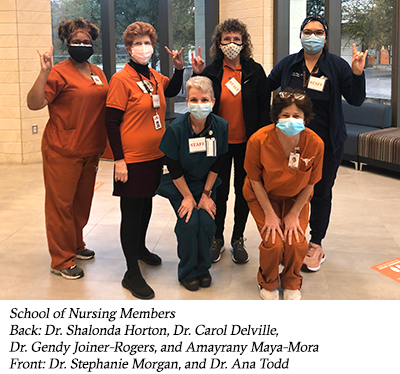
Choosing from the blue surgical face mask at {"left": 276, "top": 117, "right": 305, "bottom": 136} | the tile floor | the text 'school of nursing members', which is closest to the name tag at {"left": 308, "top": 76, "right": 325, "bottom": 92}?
the text 'school of nursing members'

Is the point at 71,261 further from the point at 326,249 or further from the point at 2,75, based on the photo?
the point at 2,75

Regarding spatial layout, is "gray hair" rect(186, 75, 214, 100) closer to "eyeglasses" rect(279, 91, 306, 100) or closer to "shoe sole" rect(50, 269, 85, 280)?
"eyeglasses" rect(279, 91, 306, 100)

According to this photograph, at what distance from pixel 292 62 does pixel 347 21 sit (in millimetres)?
4055

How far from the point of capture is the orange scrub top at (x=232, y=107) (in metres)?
3.23

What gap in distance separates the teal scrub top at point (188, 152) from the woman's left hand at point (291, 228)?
1.66ft

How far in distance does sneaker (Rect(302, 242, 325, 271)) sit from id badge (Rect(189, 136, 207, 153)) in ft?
3.59

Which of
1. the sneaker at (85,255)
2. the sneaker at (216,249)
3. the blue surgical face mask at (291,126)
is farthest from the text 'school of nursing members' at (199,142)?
the sneaker at (216,249)

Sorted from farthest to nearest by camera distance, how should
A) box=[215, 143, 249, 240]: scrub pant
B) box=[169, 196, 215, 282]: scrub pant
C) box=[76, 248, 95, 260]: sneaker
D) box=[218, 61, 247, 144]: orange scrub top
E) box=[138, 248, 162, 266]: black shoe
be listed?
box=[76, 248, 95, 260]: sneaker → box=[138, 248, 162, 266]: black shoe → box=[215, 143, 249, 240]: scrub pant → box=[218, 61, 247, 144]: orange scrub top → box=[169, 196, 215, 282]: scrub pant

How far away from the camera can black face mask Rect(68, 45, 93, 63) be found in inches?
118

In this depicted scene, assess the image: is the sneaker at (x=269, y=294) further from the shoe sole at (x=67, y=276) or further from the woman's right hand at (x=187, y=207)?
the shoe sole at (x=67, y=276)

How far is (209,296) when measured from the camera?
3.01m

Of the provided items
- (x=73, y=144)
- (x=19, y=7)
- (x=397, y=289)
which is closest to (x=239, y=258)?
(x=397, y=289)

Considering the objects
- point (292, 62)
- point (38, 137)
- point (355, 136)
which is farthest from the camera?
point (38, 137)

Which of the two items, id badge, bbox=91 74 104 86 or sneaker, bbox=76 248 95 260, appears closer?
id badge, bbox=91 74 104 86
